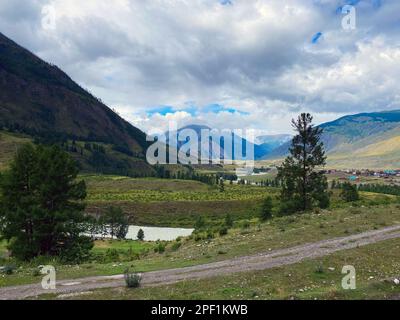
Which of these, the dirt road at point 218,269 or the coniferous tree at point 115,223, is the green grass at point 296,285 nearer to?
the dirt road at point 218,269

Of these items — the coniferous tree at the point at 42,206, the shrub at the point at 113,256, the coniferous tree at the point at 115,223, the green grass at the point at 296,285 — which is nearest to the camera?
the green grass at the point at 296,285

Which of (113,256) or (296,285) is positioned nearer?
(296,285)

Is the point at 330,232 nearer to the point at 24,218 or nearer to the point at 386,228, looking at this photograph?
the point at 386,228

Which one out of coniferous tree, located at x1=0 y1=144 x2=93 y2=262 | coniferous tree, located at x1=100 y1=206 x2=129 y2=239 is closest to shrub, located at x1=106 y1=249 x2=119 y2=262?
coniferous tree, located at x1=0 y1=144 x2=93 y2=262

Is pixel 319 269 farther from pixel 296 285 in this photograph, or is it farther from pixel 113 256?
pixel 113 256

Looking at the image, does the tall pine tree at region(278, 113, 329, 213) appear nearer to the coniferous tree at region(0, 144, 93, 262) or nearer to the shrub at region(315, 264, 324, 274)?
the coniferous tree at region(0, 144, 93, 262)

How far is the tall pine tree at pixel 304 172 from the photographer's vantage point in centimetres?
4912

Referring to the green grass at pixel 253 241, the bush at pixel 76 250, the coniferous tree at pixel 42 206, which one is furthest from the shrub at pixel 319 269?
the coniferous tree at pixel 42 206

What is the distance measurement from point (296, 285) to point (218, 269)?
195 inches

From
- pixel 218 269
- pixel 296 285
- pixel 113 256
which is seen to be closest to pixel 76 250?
pixel 113 256

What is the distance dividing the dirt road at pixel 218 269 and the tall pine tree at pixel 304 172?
21570mm

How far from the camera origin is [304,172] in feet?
162

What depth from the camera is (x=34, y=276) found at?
21875 millimetres
